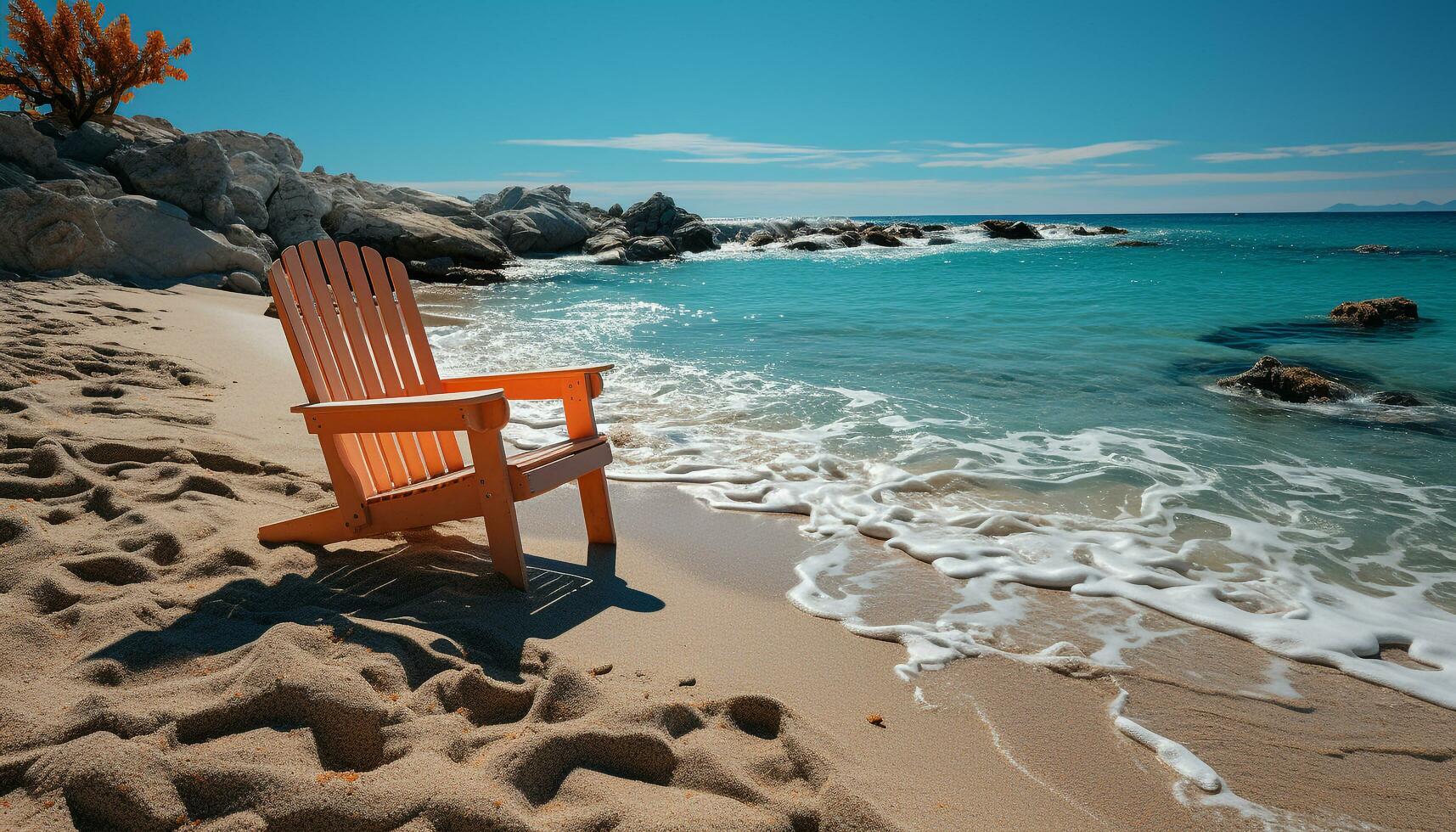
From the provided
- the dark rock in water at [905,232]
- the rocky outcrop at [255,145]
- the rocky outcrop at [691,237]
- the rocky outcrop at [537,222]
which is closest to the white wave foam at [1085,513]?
the rocky outcrop at [255,145]

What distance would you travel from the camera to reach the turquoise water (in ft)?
11.2

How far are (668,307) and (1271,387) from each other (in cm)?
1047

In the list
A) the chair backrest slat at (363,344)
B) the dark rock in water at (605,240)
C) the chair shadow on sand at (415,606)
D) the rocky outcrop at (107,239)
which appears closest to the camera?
the chair shadow on sand at (415,606)

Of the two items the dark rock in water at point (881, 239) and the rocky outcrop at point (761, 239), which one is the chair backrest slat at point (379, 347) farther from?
the dark rock in water at point (881, 239)

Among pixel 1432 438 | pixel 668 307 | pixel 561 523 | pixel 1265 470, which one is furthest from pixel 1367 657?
pixel 668 307

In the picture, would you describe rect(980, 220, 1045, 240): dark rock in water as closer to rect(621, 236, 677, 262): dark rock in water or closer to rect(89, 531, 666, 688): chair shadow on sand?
rect(621, 236, 677, 262): dark rock in water

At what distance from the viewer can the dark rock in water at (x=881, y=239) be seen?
41.2 metres

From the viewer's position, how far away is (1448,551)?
3820 mm

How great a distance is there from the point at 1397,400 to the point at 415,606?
8289 mm

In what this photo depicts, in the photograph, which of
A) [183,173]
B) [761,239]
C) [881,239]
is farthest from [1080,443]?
[881,239]

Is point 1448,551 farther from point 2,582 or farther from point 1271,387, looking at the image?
point 2,582

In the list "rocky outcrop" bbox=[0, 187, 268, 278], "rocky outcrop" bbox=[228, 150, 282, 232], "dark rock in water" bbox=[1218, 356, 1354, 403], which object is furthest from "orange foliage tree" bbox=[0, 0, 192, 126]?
"dark rock in water" bbox=[1218, 356, 1354, 403]

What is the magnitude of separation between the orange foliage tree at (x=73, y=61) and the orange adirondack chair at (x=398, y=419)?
1567 centimetres

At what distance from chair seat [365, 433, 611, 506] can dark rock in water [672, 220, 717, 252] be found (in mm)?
31909
